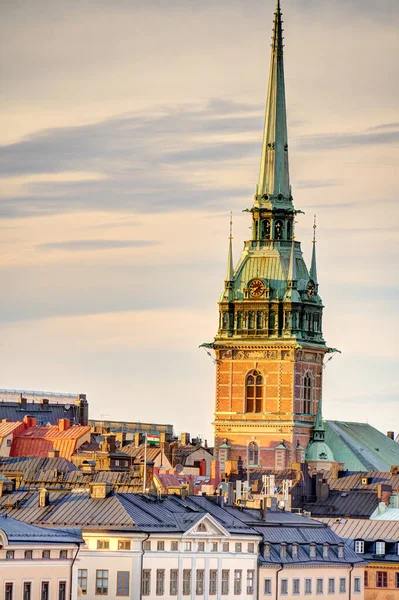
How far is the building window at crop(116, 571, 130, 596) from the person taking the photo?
137 metres

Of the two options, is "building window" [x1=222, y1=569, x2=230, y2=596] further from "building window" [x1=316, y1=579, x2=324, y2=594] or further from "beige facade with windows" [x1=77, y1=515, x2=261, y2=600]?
"building window" [x1=316, y1=579, x2=324, y2=594]

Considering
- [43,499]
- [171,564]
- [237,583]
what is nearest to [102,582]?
[171,564]

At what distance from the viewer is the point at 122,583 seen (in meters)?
137

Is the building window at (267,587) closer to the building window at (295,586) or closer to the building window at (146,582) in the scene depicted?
the building window at (295,586)

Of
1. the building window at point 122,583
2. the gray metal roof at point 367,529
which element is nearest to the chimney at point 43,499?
the building window at point 122,583

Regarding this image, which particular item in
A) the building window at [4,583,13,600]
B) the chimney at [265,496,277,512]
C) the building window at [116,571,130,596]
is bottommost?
the building window at [4,583,13,600]

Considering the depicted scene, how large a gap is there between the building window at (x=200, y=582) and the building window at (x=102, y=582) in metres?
8.68

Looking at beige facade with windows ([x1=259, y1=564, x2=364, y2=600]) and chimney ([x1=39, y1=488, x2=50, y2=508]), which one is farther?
beige facade with windows ([x1=259, y1=564, x2=364, y2=600])

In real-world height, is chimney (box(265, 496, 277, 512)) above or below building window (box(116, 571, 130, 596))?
above

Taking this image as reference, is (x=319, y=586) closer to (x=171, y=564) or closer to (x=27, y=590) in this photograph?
(x=171, y=564)

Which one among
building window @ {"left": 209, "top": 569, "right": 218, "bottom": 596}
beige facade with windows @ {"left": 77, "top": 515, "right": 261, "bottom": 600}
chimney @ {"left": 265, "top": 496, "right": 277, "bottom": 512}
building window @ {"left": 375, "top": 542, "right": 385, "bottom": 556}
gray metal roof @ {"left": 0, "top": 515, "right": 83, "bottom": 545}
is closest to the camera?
gray metal roof @ {"left": 0, "top": 515, "right": 83, "bottom": 545}

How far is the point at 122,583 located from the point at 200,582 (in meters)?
8.56

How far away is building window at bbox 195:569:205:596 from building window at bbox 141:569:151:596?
18.6ft

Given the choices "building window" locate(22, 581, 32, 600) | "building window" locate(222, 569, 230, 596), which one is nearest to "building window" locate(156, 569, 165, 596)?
"building window" locate(222, 569, 230, 596)
